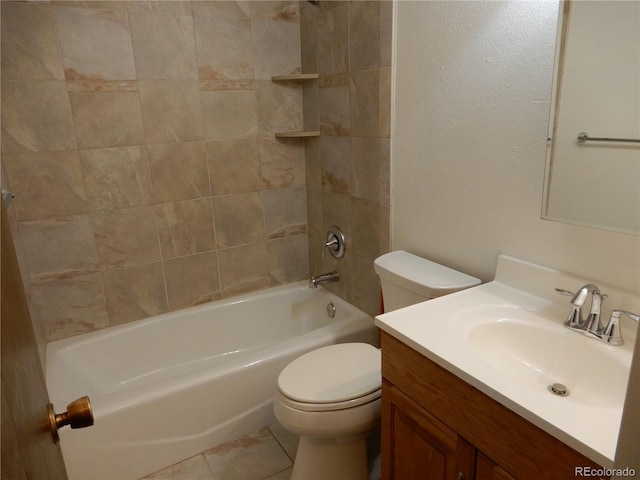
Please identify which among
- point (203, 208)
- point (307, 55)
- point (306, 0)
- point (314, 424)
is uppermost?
point (306, 0)

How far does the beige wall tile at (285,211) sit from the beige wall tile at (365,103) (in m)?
0.64

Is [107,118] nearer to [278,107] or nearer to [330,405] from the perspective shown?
[278,107]

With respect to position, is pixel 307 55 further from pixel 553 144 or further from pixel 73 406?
pixel 73 406

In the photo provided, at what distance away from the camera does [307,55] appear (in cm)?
232

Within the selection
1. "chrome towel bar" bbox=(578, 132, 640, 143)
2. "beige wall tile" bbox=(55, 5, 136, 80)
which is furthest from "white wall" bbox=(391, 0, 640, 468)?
"beige wall tile" bbox=(55, 5, 136, 80)

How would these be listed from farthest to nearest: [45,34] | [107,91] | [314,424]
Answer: [107,91], [45,34], [314,424]

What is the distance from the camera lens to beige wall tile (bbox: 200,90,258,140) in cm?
223

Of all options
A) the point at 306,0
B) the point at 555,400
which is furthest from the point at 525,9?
the point at 306,0

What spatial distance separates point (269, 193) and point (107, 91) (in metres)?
0.93

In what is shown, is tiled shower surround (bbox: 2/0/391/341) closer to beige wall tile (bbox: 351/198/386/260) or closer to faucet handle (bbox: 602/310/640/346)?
beige wall tile (bbox: 351/198/386/260)

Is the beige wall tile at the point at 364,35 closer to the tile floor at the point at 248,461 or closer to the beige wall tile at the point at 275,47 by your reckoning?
the beige wall tile at the point at 275,47

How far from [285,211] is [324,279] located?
18.9 inches

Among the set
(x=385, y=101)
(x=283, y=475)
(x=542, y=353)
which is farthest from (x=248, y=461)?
(x=385, y=101)

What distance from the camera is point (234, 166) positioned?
235 centimetres
